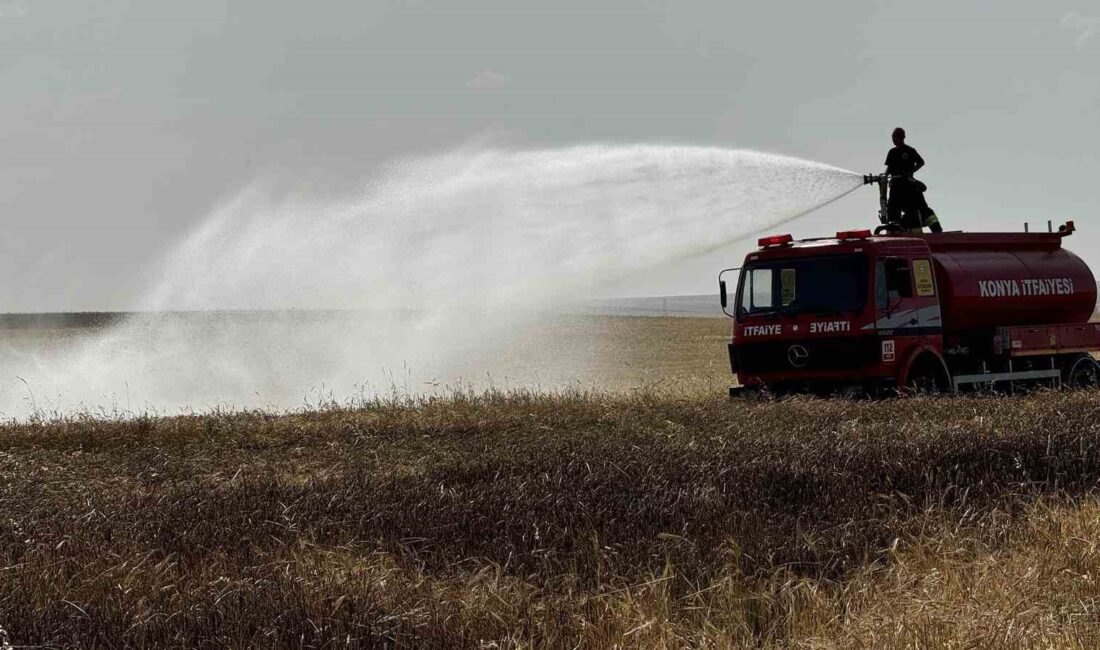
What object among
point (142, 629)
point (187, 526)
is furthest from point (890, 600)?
point (187, 526)

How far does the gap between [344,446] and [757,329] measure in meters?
7.77

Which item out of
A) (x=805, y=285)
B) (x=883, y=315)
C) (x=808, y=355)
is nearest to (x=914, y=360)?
(x=883, y=315)

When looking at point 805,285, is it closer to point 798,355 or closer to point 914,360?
point 798,355

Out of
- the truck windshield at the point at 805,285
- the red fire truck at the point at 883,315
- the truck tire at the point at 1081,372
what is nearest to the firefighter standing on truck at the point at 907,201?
the red fire truck at the point at 883,315

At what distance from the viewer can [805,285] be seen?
62.9ft

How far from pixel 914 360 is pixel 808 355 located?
1.80 m

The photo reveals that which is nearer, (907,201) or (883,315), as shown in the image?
(883,315)

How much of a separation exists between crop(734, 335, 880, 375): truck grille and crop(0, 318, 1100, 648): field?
516 cm

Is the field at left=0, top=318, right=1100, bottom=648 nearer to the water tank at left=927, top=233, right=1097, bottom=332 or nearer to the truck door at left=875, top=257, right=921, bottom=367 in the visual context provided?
the truck door at left=875, top=257, right=921, bottom=367

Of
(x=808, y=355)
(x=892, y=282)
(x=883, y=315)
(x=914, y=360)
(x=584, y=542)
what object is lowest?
(x=584, y=542)

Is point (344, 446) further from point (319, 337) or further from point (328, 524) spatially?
point (319, 337)

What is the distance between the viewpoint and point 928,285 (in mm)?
19703

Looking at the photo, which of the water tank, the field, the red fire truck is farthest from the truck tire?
the field

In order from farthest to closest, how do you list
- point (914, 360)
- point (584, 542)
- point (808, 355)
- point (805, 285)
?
1. point (914, 360)
2. point (805, 285)
3. point (808, 355)
4. point (584, 542)
